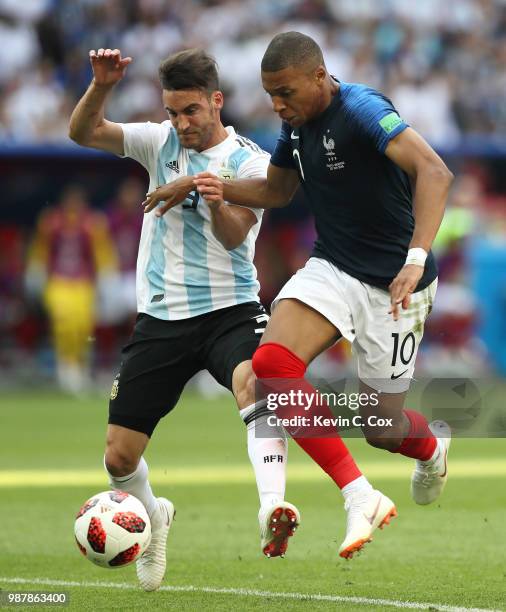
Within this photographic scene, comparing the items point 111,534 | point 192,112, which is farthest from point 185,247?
point 111,534

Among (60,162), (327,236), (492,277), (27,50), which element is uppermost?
(327,236)

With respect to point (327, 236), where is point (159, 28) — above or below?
below

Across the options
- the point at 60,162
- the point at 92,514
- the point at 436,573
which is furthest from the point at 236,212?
the point at 60,162

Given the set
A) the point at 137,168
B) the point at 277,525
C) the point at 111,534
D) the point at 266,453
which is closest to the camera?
the point at 277,525

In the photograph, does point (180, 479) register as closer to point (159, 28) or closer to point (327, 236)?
point (327, 236)

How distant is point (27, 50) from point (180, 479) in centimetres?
1018

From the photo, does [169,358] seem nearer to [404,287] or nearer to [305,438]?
[305,438]

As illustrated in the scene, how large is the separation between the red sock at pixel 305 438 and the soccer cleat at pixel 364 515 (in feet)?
0.47

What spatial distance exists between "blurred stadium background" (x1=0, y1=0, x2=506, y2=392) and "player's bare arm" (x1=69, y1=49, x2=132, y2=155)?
1094 cm

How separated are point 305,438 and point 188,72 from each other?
6.09ft

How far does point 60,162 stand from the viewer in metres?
18.2

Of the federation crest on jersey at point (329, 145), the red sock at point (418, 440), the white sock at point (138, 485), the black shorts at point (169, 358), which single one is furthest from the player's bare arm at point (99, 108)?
the red sock at point (418, 440)

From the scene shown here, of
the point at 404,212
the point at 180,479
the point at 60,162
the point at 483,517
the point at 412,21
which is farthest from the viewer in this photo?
the point at 412,21

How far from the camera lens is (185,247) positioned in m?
6.83
